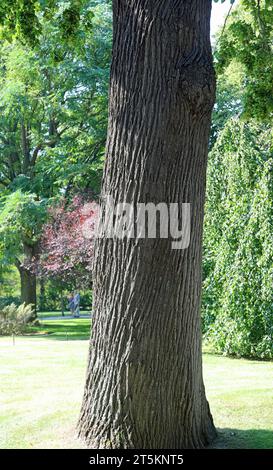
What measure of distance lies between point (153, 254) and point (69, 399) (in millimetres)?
3261

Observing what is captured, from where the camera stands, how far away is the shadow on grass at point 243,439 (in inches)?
227

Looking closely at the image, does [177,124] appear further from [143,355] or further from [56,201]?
[56,201]

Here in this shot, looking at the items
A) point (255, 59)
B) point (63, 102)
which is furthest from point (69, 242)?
point (255, 59)

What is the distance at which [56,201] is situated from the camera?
70.7 ft

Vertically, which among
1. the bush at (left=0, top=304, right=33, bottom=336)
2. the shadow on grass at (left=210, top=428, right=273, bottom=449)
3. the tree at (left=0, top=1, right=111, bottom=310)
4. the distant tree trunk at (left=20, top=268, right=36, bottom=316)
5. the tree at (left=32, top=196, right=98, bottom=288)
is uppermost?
the tree at (left=0, top=1, right=111, bottom=310)

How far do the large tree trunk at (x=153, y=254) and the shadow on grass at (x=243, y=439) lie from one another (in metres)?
0.43

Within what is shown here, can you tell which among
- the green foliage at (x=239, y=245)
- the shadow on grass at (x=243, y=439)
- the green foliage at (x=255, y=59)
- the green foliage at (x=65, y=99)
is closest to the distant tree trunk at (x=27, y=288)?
the green foliage at (x=65, y=99)

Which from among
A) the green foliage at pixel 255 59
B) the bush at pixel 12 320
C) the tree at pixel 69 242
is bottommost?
the bush at pixel 12 320

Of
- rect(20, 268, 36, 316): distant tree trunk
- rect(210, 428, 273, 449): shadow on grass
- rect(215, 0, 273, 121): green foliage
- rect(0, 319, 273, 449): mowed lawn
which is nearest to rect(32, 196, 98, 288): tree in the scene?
rect(20, 268, 36, 316): distant tree trunk

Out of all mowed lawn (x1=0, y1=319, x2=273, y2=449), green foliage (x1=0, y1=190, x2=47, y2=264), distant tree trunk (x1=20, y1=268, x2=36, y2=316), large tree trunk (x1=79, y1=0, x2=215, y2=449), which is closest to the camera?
large tree trunk (x1=79, y1=0, x2=215, y2=449)

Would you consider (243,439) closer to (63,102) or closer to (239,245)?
(239,245)

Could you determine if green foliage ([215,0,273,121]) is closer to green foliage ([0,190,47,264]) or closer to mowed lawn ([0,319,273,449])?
mowed lawn ([0,319,273,449])

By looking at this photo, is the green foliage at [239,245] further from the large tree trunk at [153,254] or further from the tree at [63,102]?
the tree at [63,102]

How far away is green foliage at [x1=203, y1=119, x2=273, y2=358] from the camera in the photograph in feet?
40.3
